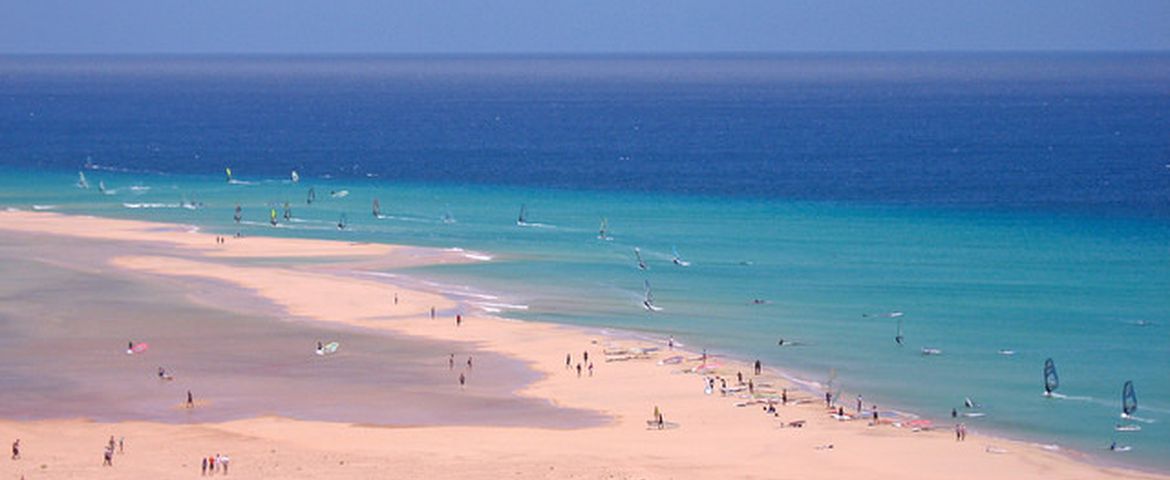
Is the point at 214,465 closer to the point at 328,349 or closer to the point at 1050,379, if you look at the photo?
the point at 328,349

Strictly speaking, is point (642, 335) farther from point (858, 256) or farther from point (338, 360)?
point (858, 256)

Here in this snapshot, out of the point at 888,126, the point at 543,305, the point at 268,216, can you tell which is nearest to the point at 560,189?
the point at 268,216

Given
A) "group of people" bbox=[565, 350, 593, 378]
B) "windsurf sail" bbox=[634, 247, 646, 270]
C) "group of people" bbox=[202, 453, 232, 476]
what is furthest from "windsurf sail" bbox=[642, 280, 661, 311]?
"group of people" bbox=[202, 453, 232, 476]

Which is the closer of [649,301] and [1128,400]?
[1128,400]

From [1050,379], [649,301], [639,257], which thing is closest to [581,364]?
[649,301]

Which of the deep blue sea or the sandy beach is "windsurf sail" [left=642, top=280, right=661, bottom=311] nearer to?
the deep blue sea

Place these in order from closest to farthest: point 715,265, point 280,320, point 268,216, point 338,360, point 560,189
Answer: point 338,360
point 280,320
point 715,265
point 268,216
point 560,189
